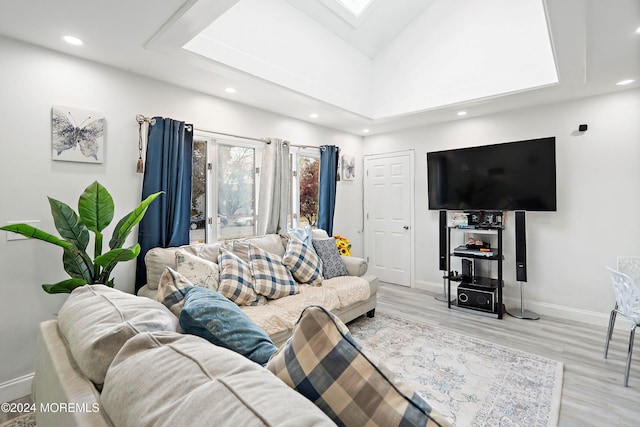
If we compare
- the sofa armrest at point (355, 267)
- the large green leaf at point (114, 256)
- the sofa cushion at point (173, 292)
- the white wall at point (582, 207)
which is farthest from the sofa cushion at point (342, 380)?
the white wall at point (582, 207)

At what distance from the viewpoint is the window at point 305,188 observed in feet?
14.4

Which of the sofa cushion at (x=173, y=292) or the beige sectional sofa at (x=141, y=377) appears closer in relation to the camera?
the beige sectional sofa at (x=141, y=377)

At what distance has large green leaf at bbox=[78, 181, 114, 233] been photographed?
2.15 meters

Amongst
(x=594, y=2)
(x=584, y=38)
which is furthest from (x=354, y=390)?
(x=584, y=38)

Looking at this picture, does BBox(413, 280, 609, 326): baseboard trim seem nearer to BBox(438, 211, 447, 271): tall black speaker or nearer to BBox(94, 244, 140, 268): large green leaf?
BBox(438, 211, 447, 271): tall black speaker

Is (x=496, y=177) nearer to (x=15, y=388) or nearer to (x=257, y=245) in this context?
(x=257, y=245)

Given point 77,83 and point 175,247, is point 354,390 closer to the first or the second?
point 175,247

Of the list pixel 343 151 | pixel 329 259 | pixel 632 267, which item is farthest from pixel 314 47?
pixel 632 267

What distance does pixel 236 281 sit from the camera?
101 inches

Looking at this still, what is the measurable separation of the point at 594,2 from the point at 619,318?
3126 mm

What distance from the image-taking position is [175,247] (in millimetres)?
A: 2867

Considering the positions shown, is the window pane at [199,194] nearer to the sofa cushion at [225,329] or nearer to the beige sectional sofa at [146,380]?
the beige sectional sofa at [146,380]

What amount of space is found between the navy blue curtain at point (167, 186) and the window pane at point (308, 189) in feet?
5.74

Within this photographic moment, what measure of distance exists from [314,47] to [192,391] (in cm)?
376
